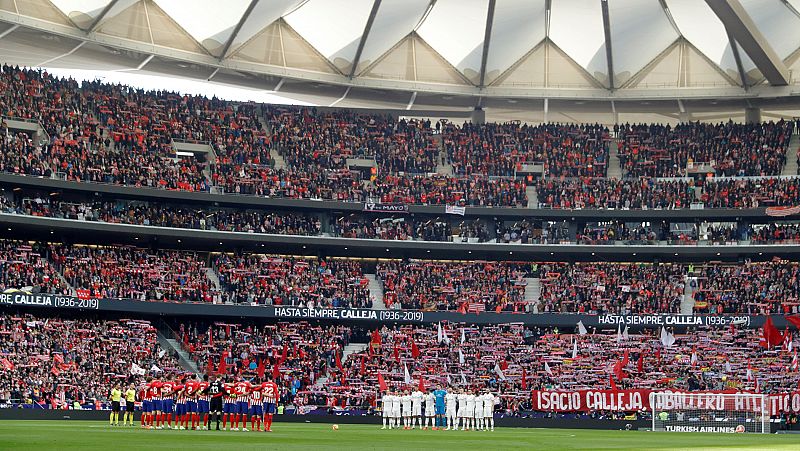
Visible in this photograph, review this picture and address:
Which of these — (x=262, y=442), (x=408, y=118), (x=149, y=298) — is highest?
(x=408, y=118)

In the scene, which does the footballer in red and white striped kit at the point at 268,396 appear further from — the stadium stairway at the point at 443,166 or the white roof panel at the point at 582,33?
the stadium stairway at the point at 443,166

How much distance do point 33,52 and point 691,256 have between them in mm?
43938

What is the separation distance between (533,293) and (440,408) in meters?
23.9

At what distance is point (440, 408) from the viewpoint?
45.4 metres


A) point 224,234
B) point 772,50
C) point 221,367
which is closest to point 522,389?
point 221,367

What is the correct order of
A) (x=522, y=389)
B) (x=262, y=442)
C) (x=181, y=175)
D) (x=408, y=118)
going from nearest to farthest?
(x=262, y=442) < (x=522, y=389) < (x=181, y=175) < (x=408, y=118)

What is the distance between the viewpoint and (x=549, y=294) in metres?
66.5

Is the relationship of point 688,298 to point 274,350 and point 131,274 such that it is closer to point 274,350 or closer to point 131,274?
point 274,350

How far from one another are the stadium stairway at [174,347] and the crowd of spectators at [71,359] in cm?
95

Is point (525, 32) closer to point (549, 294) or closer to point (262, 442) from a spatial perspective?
point (549, 294)

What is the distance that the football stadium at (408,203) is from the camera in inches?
2235

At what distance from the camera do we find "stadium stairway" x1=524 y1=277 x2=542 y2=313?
215 feet

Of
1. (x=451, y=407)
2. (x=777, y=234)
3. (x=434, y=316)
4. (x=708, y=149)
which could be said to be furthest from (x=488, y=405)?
(x=708, y=149)

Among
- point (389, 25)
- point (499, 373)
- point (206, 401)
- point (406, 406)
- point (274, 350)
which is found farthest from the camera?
point (389, 25)
